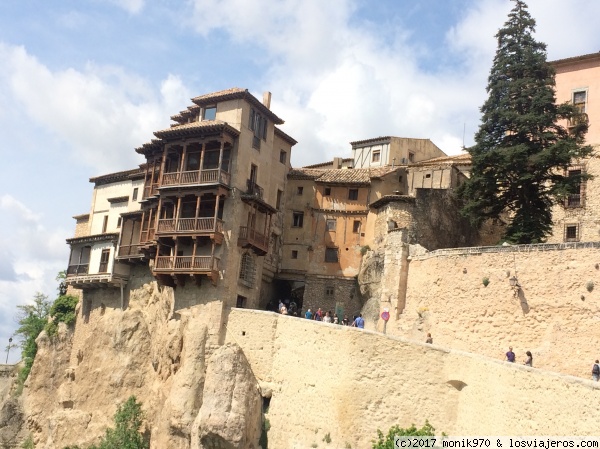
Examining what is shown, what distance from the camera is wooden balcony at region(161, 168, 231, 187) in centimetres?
3734

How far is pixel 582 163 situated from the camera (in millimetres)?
40688

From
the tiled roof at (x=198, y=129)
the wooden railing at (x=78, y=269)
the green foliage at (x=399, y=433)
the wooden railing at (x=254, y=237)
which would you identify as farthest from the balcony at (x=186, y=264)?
the green foliage at (x=399, y=433)

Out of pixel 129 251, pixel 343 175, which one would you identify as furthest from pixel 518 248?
pixel 129 251

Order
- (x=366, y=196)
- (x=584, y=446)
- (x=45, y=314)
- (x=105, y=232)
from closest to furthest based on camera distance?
(x=584, y=446)
(x=366, y=196)
(x=105, y=232)
(x=45, y=314)

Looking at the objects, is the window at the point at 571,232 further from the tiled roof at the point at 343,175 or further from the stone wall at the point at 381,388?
the stone wall at the point at 381,388

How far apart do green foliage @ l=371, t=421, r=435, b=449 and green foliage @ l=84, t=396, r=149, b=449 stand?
57.0 ft

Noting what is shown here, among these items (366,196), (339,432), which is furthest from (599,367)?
(366,196)

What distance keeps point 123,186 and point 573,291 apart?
30.3 meters

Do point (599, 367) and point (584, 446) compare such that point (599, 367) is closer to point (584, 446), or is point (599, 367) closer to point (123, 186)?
point (584, 446)

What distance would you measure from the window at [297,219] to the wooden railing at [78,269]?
13385 mm

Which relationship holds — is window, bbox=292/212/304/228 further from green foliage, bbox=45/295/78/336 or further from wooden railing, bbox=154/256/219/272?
green foliage, bbox=45/295/78/336

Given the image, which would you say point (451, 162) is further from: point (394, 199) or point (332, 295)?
point (332, 295)

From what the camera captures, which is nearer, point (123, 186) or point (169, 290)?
point (169, 290)

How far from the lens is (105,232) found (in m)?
47.3
